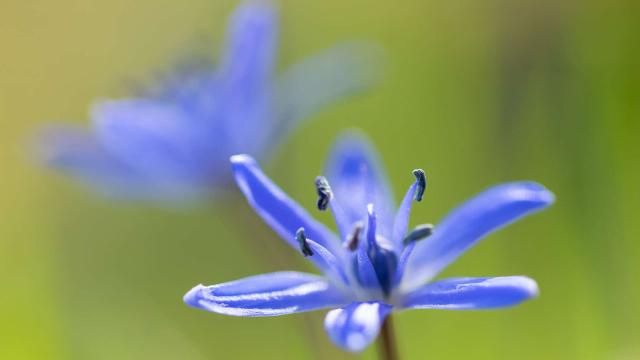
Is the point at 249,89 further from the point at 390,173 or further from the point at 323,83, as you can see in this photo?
the point at 390,173

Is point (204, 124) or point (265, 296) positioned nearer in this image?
point (265, 296)

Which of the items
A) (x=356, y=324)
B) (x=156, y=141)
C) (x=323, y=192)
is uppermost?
(x=156, y=141)

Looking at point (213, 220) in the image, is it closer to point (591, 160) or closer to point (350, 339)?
point (591, 160)

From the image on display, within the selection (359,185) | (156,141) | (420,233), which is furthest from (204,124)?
(420,233)

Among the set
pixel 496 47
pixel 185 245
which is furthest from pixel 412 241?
pixel 496 47

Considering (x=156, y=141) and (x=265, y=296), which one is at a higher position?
(x=156, y=141)

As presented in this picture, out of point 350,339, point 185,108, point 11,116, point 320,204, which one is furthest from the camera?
point 11,116

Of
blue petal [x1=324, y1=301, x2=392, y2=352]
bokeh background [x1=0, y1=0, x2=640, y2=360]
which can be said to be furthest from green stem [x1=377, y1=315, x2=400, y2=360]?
bokeh background [x1=0, y1=0, x2=640, y2=360]
